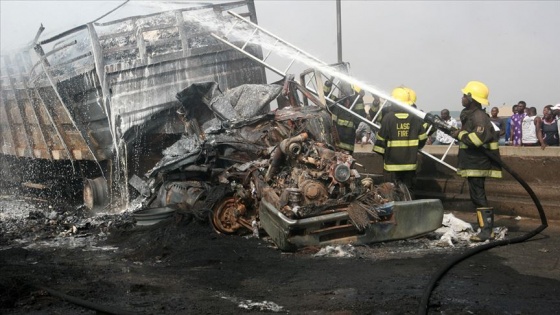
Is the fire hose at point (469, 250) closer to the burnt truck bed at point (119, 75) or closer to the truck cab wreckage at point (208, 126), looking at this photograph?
the truck cab wreckage at point (208, 126)

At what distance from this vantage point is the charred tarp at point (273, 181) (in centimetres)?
619

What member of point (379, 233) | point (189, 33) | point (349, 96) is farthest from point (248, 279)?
→ point (189, 33)

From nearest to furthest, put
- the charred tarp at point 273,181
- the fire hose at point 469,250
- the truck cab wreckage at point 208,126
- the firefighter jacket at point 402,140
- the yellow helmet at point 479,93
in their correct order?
the fire hose at point 469,250
the charred tarp at point 273,181
the truck cab wreckage at point 208,126
the yellow helmet at point 479,93
the firefighter jacket at point 402,140

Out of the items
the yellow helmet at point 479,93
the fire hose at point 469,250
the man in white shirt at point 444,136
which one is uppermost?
the yellow helmet at point 479,93

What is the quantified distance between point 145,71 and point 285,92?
2.34m

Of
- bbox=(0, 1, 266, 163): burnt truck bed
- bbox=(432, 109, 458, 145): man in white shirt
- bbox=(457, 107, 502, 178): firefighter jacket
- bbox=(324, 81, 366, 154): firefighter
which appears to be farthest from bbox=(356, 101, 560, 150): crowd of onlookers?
bbox=(0, 1, 266, 163): burnt truck bed

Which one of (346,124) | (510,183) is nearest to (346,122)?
(346,124)

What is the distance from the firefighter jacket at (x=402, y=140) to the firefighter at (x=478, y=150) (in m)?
0.79

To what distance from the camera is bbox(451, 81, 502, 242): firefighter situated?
668cm

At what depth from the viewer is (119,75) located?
9195mm

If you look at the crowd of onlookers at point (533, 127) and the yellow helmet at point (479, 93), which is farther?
the crowd of onlookers at point (533, 127)

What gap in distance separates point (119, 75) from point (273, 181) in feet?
11.8

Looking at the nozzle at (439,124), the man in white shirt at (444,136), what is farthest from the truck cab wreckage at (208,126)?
the man in white shirt at (444,136)

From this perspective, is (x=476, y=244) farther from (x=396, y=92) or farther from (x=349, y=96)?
(x=349, y=96)
